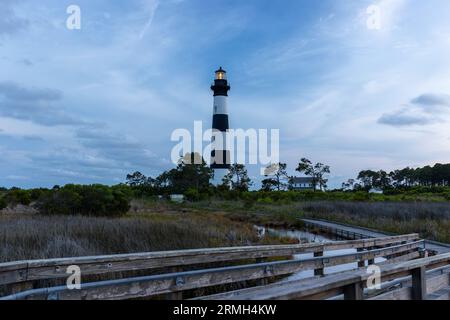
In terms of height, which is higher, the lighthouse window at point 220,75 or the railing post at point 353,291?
the lighthouse window at point 220,75

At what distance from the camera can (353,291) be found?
3.25 metres

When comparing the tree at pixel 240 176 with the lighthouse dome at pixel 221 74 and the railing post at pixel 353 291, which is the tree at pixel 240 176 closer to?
the lighthouse dome at pixel 221 74

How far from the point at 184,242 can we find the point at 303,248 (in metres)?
3.48

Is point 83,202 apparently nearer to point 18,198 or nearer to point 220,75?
point 18,198

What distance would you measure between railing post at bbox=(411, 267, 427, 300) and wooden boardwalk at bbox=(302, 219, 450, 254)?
8155 millimetres

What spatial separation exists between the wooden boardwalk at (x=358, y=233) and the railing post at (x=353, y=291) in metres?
9.31

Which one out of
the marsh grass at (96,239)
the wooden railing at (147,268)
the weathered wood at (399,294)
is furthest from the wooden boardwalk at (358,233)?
the weathered wood at (399,294)

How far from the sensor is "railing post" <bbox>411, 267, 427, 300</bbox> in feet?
13.1

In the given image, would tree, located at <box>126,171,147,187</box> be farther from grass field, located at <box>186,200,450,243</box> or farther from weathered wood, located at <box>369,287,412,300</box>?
weathered wood, located at <box>369,287,412,300</box>

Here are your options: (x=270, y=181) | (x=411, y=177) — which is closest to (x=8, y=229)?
(x=270, y=181)

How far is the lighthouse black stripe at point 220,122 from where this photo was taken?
1810 inches

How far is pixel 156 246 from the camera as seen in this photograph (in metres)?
9.52

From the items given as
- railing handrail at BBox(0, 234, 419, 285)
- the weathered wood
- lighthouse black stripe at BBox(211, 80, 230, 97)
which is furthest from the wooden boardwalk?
lighthouse black stripe at BBox(211, 80, 230, 97)
